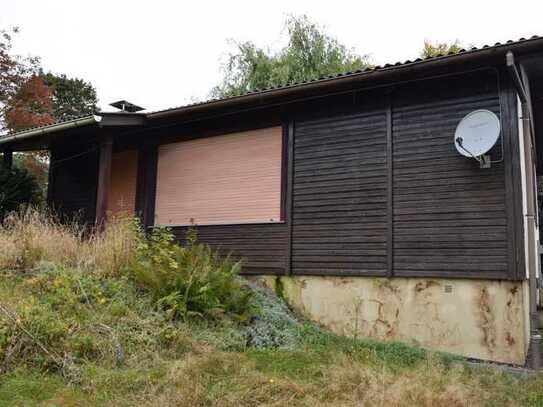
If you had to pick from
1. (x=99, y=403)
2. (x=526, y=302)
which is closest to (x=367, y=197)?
(x=526, y=302)

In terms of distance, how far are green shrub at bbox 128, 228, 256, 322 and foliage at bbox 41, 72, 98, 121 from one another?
29321 mm

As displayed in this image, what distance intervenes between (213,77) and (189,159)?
592 inches

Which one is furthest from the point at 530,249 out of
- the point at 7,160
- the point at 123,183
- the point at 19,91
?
the point at 19,91

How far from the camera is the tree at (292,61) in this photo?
2277 cm

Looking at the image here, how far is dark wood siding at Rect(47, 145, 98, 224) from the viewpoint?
37.4 ft

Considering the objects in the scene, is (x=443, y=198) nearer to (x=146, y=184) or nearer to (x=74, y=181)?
(x=146, y=184)

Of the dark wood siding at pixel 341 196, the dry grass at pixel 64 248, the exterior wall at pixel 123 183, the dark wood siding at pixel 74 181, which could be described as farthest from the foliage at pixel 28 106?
the dark wood siding at pixel 341 196

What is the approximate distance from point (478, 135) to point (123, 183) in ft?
23.3

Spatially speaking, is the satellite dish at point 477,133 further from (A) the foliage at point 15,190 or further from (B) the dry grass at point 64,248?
(A) the foliage at point 15,190

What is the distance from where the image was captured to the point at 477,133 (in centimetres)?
652

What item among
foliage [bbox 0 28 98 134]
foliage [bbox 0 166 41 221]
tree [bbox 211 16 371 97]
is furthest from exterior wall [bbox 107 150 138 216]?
tree [bbox 211 16 371 97]

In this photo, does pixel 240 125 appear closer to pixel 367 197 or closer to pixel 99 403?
pixel 367 197

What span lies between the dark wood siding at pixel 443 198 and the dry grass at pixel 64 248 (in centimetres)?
381

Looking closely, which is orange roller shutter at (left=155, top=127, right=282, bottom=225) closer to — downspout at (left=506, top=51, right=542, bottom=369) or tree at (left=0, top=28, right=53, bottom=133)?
downspout at (left=506, top=51, right=542, bottom=369)
